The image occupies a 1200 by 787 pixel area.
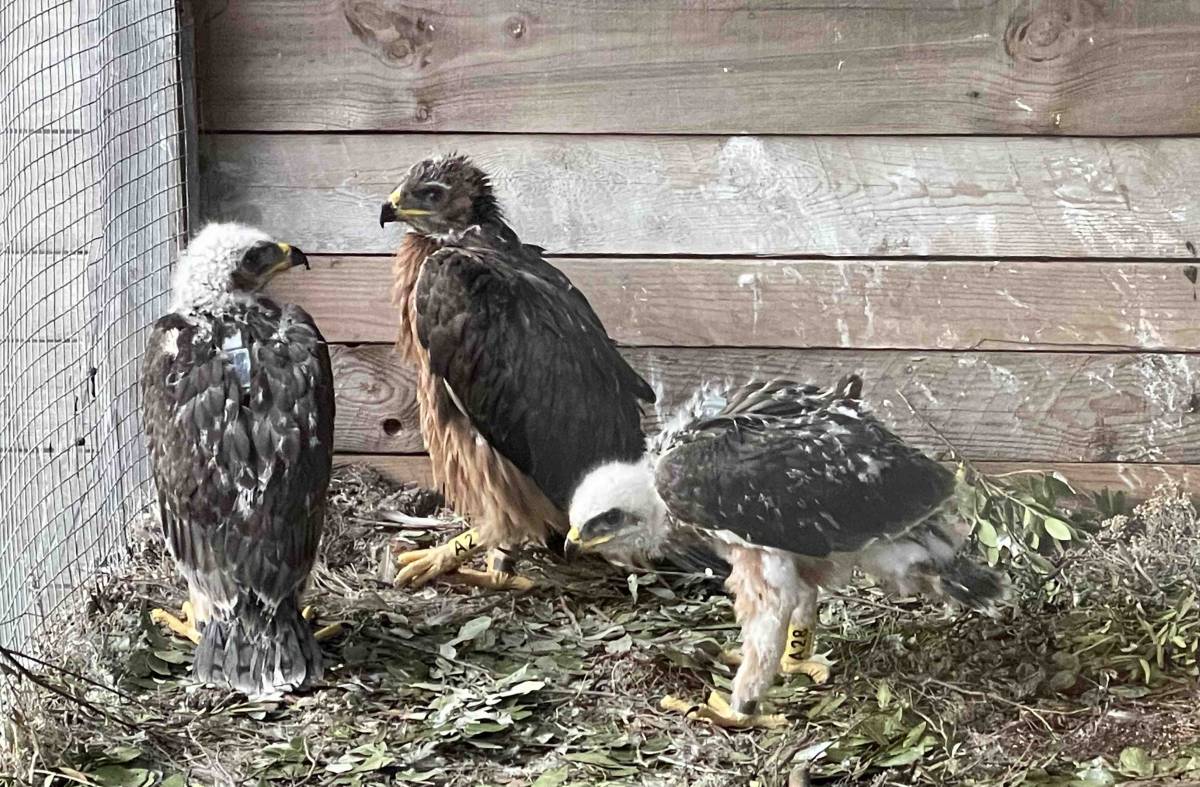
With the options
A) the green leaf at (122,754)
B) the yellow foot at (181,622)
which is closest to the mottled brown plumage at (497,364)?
the yellow foot at (181,622)

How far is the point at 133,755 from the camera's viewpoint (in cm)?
186

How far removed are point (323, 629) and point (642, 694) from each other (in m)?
0.58

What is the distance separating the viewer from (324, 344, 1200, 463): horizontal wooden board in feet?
8.02

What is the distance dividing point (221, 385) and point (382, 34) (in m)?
0.78

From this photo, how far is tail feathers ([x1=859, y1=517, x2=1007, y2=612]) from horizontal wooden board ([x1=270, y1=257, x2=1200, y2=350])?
0.65 meters

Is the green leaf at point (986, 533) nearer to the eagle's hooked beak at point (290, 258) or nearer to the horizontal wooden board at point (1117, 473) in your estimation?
the horizontal wooden board at point (1117, 473)

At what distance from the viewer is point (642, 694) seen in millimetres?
2004

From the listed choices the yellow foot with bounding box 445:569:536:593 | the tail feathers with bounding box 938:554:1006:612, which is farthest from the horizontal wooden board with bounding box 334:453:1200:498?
the yellow foot with bounding box 445:569:536:593

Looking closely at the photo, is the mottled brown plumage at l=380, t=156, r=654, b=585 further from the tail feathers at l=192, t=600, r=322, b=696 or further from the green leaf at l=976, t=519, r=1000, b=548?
the green leaf at l=976, t=519, r=1000, b=548

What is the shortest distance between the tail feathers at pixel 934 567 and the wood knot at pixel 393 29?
1265mm

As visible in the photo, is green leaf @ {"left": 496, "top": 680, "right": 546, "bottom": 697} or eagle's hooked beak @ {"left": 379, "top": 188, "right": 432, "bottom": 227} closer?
green leaf @ {"left": 496, "top": 680, "right": 546, "bottom": 697}

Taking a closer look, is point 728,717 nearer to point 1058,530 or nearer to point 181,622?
point 1058,530

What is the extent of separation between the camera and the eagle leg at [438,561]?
2.43 meters

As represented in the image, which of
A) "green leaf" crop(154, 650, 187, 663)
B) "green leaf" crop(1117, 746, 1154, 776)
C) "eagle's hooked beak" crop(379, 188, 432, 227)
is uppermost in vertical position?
"eagle's hooked beak" crop(379, 188, 432, 227)
